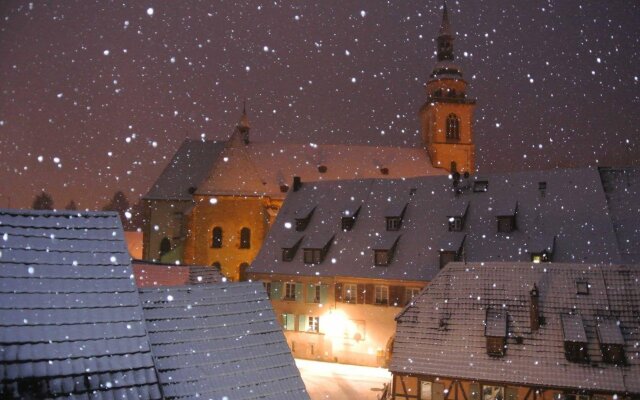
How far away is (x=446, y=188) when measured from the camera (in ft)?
103

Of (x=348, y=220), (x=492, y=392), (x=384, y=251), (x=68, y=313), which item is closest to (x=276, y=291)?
(x=348, y=220)

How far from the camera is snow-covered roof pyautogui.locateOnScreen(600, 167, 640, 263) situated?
25.0 metres

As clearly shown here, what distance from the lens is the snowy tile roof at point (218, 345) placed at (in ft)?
27.5

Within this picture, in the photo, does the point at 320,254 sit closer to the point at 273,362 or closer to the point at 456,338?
the point at 456,338

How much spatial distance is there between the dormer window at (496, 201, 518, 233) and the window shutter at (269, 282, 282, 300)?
494 inches

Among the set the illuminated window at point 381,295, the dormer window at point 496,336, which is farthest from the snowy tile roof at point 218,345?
the illuminated window at point 381,295

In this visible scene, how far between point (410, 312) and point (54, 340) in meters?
14.2

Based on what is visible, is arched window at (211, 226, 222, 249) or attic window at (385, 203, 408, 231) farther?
arched window at (211, 226, 222, 249)

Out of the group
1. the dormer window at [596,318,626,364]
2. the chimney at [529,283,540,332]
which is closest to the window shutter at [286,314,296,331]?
the chimney at [529,283,540,332]

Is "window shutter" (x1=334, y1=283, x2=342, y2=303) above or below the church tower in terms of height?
below

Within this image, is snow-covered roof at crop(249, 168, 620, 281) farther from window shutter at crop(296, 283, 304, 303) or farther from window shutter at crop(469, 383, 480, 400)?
window shutter at crop(469, 383, 480, 400)

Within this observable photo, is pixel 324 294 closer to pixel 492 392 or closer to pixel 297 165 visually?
pixel 492 392

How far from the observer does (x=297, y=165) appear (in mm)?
46000

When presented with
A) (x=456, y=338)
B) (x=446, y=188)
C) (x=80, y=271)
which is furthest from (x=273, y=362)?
(x=446, y=188)
